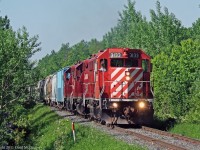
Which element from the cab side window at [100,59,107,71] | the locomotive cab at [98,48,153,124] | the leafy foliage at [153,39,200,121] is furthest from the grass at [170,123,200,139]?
the leafy foliage at [153,39,200,121]

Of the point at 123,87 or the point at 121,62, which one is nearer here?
the point at 123,87

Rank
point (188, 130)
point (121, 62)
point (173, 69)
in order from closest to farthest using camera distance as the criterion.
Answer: point (188, 130) → point (121, 62) → point (173, 69)

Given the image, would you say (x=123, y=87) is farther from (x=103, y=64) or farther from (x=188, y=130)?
(x=188, y=130)

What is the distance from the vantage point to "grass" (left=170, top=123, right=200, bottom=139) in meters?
19.1

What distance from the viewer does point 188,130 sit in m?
20.0

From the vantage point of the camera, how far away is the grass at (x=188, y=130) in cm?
1911

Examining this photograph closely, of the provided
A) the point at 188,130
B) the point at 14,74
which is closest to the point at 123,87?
the point at 188,130

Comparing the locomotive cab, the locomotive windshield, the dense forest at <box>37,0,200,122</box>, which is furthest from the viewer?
the dense forest at <box>37,0,200,122</box>

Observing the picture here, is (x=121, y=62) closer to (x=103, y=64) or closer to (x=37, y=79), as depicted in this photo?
(x=103, y=64)

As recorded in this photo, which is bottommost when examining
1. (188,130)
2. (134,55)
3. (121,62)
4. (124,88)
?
(188,130)

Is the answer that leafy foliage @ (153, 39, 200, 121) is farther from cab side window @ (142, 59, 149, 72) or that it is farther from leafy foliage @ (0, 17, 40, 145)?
leafy foliage @ (0, 17, 40, 145)

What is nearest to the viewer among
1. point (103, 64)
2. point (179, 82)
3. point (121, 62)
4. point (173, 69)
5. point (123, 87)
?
point (123, 87)

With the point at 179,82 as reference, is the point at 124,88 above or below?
below

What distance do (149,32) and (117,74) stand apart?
38632 mm
